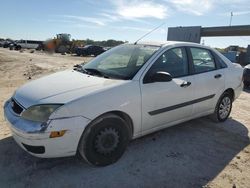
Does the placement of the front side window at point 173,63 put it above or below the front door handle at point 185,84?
above

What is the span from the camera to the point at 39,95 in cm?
359

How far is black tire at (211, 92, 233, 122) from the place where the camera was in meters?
5.72

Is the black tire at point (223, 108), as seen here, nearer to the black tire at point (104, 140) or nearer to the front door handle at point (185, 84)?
the front door handle at point (185, 84)

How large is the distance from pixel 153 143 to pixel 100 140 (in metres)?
1.27

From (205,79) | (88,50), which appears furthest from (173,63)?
(88,50)

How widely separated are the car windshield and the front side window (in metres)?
0.17

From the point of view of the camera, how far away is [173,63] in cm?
463

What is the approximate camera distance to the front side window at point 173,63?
4.34 m

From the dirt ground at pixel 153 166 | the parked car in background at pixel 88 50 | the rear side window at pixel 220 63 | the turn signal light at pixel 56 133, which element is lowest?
the parked car in background at pixel 88 50

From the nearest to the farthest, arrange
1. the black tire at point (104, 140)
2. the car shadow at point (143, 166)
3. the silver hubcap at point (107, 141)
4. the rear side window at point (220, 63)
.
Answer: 1. the car shadow at point (143, 166)
2. the black tire at point (104, 140)
3. the silver hubcap at point (107, 141)
4. the rear side window at point (220, 63)

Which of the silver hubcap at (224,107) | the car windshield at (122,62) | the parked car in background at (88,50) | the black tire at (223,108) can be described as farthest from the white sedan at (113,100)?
the parked car in background at (88,50)

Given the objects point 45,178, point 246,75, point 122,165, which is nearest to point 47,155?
point 45,178

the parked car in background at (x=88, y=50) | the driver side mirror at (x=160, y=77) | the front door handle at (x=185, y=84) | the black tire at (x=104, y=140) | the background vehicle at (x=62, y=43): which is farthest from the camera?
the background vehicle at (x=62, y=43)

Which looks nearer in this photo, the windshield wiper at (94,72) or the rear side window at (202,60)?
the windshield wiper at (94,72)
